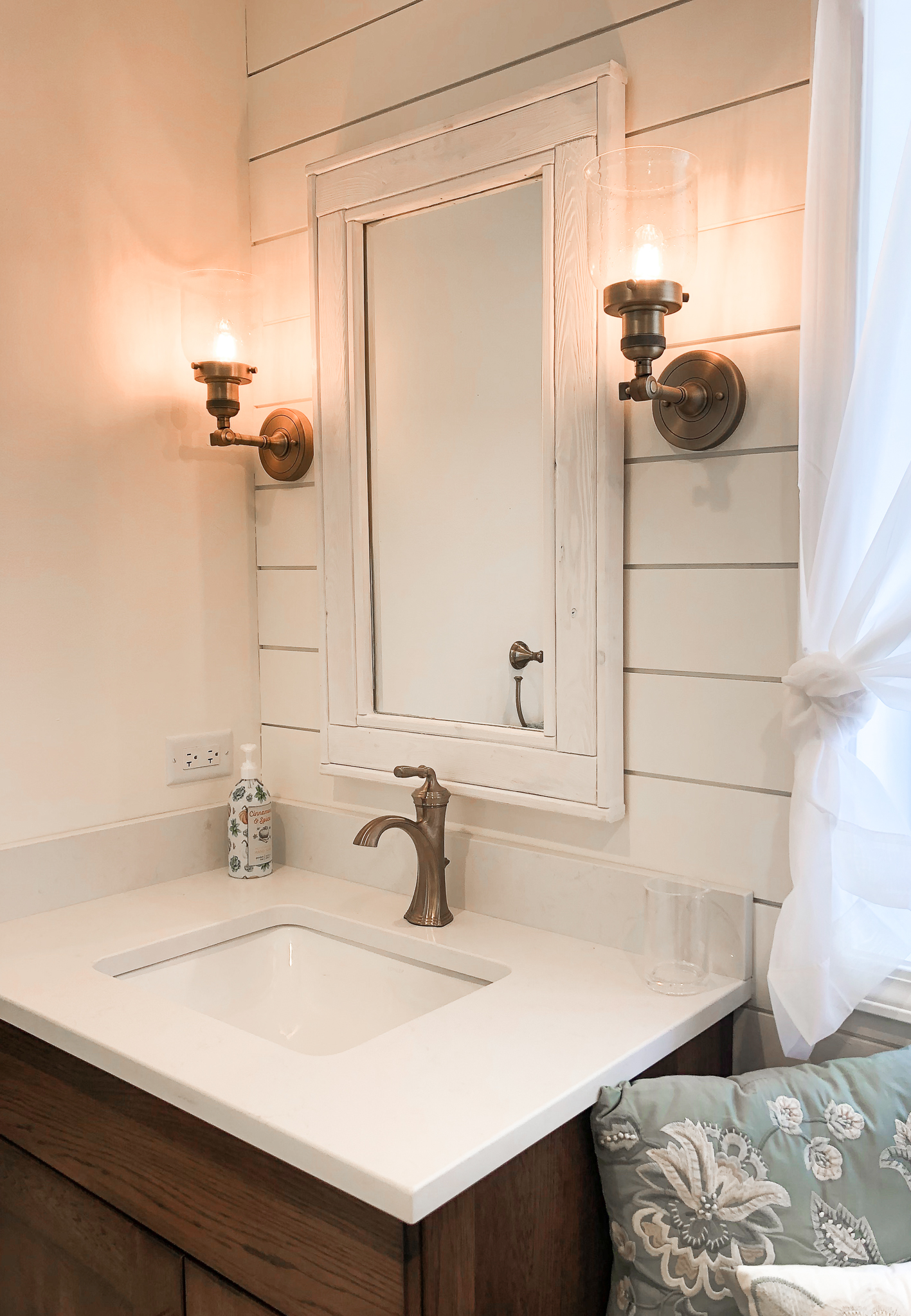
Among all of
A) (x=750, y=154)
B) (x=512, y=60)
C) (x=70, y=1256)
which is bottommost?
(x=70, y=1256)

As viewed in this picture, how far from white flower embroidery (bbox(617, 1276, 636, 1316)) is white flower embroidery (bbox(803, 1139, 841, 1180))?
221mm

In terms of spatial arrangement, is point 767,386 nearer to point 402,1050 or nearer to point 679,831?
point 679,831

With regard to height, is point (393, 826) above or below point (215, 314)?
below

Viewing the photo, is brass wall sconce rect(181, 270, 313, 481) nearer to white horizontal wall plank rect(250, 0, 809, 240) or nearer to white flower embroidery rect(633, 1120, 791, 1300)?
white horizontal wall plank rect(250, 0, 809, 240)

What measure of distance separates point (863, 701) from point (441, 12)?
3.89 ft

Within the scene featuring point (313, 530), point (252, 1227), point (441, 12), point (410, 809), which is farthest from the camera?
point (313, 530)

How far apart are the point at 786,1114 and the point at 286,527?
123 cm

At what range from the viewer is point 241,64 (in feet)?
6.06

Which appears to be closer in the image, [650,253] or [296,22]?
[650,253]

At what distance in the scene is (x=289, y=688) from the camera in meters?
1.87

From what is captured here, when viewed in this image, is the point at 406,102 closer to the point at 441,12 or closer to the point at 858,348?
the point at 441,12


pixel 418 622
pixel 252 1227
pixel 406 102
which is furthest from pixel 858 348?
pixel 252 1227

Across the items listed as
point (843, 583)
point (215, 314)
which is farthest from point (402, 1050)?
point (215, 314)

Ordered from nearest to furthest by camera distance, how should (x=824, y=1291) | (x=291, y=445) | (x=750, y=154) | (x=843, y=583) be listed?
1. (x=824, y=1291)
2. (x=843, y=583)
3. (x=750, y=154)
4. (x=291, y=445)
